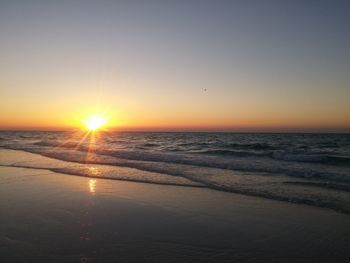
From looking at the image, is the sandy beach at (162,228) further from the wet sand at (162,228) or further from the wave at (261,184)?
the wave at (261,184)

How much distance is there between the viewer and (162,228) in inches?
255

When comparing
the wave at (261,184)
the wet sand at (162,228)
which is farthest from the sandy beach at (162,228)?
the wave at (261,184)

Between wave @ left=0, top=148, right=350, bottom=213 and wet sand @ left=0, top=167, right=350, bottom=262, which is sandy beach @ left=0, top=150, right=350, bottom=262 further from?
wave @ left=0, top=148, right=350, bottom=213

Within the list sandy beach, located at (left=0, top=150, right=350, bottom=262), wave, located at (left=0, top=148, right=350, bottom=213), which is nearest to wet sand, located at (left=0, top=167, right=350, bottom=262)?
sandy beach, located at (left=0, top=150, right=350, bottom=262)

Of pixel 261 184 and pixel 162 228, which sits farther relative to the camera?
pixel 261 184

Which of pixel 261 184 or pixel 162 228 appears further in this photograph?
pixel 261 184

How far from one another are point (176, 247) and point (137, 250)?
26.2 inches

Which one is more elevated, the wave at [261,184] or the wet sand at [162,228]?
the wet sand at [162,228]

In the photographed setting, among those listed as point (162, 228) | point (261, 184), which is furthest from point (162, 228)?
point (261, 184)

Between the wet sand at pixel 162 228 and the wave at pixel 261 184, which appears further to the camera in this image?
the wave at pixel 261 184

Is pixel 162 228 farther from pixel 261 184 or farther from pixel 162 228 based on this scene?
pixel 261 184

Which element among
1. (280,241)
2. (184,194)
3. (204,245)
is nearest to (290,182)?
(184,194)

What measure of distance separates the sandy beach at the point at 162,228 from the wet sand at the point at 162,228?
2cm

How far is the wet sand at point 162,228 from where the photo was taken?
16.6 feet
